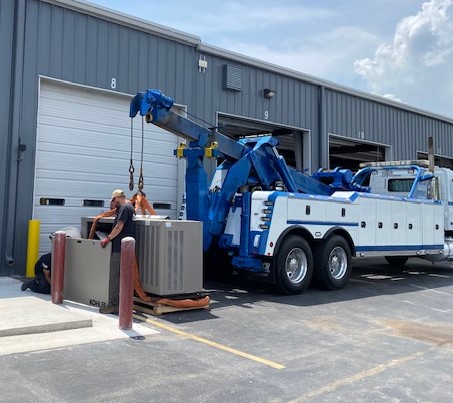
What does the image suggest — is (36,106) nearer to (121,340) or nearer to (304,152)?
(121,340)

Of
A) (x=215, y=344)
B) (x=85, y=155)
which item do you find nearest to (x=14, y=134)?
(x=85, y=155)

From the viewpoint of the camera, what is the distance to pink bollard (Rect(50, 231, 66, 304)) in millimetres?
8180

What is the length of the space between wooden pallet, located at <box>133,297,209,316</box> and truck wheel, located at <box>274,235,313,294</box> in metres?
1.93

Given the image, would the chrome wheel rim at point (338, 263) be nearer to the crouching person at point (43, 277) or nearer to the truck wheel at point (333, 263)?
the truck wheel at point (333, 263)

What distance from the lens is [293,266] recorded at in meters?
10.1

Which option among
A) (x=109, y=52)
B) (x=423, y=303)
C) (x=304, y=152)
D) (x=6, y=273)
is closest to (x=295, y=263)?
(x=423, y=303)

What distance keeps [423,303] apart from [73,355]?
682 cm

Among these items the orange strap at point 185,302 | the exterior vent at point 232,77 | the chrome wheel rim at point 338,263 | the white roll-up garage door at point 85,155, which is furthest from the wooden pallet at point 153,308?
the exterior vent at point 232,77

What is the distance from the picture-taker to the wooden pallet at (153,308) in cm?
779

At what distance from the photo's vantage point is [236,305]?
8.85 m

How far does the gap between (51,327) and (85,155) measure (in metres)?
6.52

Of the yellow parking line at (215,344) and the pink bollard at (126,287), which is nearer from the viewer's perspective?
the yellow parking line at (215,344)

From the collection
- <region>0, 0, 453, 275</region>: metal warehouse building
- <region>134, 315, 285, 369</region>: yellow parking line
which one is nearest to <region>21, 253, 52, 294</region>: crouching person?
<region>0, 0, 453, 275</region>: metal warehouse building

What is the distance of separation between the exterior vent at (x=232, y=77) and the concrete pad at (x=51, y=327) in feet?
28.7
